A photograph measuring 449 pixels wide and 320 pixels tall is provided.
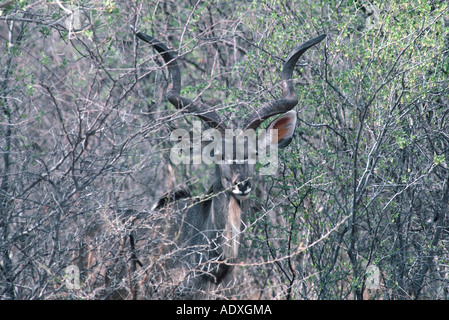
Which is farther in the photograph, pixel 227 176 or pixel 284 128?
pixel 284 128

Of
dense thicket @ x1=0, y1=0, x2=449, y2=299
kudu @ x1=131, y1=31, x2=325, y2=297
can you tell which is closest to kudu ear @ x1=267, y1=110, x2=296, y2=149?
kudu @ x1=131, y1=31, x2=325, y2=297

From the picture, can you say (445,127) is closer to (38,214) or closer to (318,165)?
(318,165)

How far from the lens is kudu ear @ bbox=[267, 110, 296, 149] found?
4766mm

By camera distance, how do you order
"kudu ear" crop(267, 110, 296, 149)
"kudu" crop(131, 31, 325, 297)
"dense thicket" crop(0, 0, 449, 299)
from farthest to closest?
"kudu ear" crop(267, 110, 296, 149) → "kudu" crop(131, 31, 325, 297) → "dense thicket" crop(0, 0, 449, 299)

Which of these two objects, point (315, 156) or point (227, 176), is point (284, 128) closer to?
point (315, 156)

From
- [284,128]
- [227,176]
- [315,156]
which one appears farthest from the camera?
[284,128]

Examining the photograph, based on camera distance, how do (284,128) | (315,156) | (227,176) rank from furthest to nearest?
(284,128), (315,156), (227,176)

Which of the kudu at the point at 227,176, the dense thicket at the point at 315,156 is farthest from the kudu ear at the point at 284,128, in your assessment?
the dense thicket at the point at 315,156

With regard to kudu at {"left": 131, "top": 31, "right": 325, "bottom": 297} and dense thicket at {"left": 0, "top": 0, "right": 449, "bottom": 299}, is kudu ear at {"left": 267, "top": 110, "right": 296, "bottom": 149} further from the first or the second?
dense thicket at {"left": 0, "top": 0, "right": 449, "bottom": 299}

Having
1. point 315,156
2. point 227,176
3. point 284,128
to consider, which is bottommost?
point 227,176

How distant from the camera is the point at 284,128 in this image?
486 cm

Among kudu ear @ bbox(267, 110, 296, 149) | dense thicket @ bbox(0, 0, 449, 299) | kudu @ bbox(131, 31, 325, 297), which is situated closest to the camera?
dense thicket @ bbox(0, 0, 449, 299)

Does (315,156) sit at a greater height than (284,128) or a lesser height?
lesser

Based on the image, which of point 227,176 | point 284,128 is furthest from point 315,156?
point 227,176
